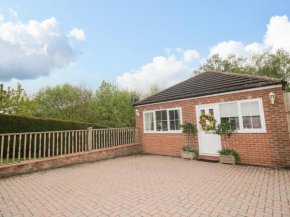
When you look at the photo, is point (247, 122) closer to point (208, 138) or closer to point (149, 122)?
point (208, 138)

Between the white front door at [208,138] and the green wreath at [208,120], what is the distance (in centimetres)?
30

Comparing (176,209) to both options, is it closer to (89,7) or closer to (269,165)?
(269,165)

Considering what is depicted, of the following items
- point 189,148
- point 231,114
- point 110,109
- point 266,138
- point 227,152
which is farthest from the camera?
point 110,109

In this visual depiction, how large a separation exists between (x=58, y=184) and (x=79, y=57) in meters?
9.80

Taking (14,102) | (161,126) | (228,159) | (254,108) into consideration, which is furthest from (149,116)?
(14,102)

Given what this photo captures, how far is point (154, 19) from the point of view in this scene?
374 inches

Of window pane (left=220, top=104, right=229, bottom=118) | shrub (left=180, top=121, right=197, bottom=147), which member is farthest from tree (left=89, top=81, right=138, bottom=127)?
window pane (left=220, top=104, right=229, bottom=118)

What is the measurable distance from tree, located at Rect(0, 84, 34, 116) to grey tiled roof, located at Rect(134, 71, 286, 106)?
1207cm

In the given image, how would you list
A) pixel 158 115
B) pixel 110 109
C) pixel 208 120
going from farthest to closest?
pixel 110 109 < pixel 158 115 < pixel 208 120

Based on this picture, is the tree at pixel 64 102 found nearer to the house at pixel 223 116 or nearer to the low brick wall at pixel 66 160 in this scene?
the low brick wall at pixel 66 160

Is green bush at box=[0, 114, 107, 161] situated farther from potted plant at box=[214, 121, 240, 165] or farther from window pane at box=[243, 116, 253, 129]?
window pane at box=[243, 116, 253, 129]

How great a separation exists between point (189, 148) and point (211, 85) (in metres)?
3.52

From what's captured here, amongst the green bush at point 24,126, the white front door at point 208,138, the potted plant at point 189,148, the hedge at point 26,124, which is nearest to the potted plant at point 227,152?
the white front door at point 208,138

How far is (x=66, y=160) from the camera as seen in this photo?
6.54 meters
